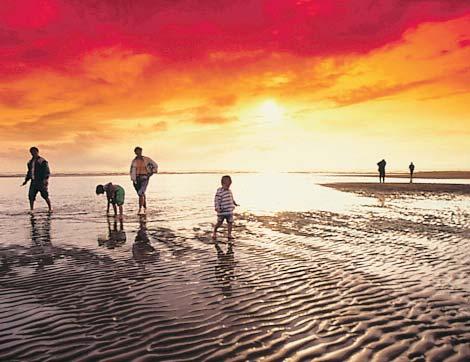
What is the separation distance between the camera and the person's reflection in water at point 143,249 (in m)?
9.08

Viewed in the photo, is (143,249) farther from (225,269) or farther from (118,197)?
(118,197)

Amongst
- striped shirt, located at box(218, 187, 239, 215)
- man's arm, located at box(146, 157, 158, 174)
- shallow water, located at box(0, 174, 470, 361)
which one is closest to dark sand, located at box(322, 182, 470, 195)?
man's arm, located at box(146, 157, 158, 174)

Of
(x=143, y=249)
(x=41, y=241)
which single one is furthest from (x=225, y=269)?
(x=41, y=241)

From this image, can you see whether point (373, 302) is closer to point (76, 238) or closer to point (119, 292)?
point (119, 292)

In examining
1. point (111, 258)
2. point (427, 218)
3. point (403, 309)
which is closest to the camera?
point (403, 309)

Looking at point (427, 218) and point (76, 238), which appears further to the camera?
point (427, 218)

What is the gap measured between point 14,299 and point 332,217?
508 inches

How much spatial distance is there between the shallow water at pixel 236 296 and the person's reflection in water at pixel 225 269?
0.09 feet

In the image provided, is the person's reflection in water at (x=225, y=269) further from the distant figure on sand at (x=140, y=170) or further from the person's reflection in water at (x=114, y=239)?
the distant figure on sand at (x=140, y=170)

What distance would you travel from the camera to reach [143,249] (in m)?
9.97

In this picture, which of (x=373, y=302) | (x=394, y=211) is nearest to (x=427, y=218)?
(x=394, y=211)

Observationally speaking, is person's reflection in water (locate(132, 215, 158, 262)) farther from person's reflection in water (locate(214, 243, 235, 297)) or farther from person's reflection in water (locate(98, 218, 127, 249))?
person's reflection in water (locate(214, 243, 235, 297))

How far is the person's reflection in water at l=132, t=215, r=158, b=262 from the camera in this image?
9.08 metres

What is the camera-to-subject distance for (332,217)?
54.4 ft
